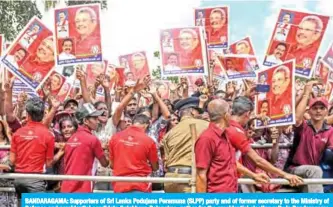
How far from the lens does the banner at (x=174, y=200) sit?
5.60 m

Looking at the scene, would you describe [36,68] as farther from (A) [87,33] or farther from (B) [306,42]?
(B) [306,42]

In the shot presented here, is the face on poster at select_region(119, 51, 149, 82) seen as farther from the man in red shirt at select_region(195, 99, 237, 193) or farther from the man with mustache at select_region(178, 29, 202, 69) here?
the man in red shirt at select_region(195, 99, 237, 193)

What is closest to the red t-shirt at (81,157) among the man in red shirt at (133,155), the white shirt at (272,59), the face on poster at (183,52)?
the man in red shirt at (133,155)

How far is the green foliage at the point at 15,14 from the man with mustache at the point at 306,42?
23.9 metres

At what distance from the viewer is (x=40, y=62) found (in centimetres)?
1026

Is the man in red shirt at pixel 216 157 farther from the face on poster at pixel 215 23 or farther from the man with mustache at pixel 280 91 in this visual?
the face on poster at pixel 215 23

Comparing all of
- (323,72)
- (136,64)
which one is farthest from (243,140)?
(323,72)

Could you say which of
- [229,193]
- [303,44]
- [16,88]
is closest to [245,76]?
[303,44]

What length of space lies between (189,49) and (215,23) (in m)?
1.99

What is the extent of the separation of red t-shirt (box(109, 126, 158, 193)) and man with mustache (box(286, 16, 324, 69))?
3329 millimetres

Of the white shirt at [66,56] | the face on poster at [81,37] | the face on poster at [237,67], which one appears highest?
the face on poster at [81,37]

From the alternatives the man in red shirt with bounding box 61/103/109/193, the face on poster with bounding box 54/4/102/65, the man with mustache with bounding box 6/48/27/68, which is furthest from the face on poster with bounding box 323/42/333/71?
the man in red shirt with bounding box 61/103/109/193

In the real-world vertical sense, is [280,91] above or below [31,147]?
above

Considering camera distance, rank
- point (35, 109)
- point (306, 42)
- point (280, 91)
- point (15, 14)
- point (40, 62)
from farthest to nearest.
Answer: point (15, 14), point (40, 62), point (306, 42), point (280, 91), point (35, 109)
